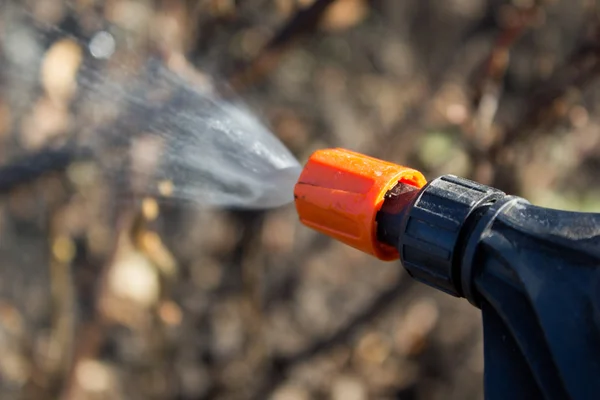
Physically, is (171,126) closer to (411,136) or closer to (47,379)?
(411,136)

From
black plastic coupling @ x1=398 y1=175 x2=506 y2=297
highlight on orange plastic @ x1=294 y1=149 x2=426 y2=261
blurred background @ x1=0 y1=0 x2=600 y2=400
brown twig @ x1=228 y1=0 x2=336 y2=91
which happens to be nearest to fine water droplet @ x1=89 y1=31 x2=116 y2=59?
A: blurred background @ x1=0 y1=0 x2=600 y2=400

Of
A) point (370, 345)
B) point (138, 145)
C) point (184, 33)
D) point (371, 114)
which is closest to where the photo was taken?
point (138, 145)

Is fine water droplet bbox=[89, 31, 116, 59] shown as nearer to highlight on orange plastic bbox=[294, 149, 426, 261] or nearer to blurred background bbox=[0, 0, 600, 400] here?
blurred background bbox=[0, 0, 600, 400]

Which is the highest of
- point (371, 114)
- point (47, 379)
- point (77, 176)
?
point (371, 114)

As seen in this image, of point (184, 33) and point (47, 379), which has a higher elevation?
point (184, 33)

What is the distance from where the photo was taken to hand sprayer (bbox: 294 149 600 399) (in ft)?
1.82

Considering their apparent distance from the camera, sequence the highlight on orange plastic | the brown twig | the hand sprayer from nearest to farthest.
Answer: the hand sprayer < the highlight on orange plastic < the brown twig

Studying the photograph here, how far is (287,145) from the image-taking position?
1723mm

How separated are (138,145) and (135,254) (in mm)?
202

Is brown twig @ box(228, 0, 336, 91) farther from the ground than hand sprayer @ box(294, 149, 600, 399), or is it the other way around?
brown twig @ box(228, 0, 336, 91)

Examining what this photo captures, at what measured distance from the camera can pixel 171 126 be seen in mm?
1101

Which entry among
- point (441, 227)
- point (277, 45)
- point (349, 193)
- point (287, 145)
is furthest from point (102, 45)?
point (441, 227)

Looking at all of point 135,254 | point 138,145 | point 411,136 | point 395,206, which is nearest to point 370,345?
point 411,136

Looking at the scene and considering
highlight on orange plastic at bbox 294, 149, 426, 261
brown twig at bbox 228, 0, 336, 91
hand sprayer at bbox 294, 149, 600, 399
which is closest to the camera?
hand sprayer at bbox 294, 149, 600, 399
